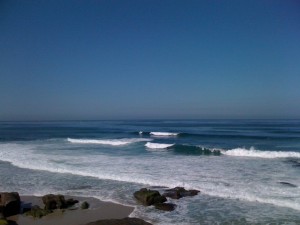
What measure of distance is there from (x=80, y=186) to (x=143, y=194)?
3933mm

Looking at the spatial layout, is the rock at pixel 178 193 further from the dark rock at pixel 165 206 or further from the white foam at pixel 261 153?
the white foam at pixel 261 153

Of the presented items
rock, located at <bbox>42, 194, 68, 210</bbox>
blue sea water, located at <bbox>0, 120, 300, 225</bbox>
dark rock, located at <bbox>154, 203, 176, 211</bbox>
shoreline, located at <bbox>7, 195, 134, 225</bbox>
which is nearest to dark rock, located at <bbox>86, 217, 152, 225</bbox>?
blue sea water, located at <bbox>0, 120, 300, 225</bbox>

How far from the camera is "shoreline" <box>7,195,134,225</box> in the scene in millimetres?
9961

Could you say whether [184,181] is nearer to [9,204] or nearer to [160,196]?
[160,196]

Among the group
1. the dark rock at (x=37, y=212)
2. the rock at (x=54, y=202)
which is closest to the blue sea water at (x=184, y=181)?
the rock at (x=54, y=202)

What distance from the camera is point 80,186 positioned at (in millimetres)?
14758

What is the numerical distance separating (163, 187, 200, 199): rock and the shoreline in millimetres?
2078

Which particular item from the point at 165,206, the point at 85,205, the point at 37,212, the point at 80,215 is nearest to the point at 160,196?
the point at 165,206

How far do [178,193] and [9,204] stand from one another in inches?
250

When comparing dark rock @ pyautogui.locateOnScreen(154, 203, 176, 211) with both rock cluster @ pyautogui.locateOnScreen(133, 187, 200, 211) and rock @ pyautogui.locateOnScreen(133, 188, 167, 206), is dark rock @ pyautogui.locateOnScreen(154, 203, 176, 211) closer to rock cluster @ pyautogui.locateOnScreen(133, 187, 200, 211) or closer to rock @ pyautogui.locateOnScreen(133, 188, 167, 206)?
rock cluster @ pyautogui.locateOnScreen(133, 187, 200, 211)

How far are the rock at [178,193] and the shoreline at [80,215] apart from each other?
208 cm

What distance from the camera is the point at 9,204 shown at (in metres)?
10.6

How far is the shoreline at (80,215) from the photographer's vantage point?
996 cm

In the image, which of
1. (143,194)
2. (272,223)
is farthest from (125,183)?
(272,223)
